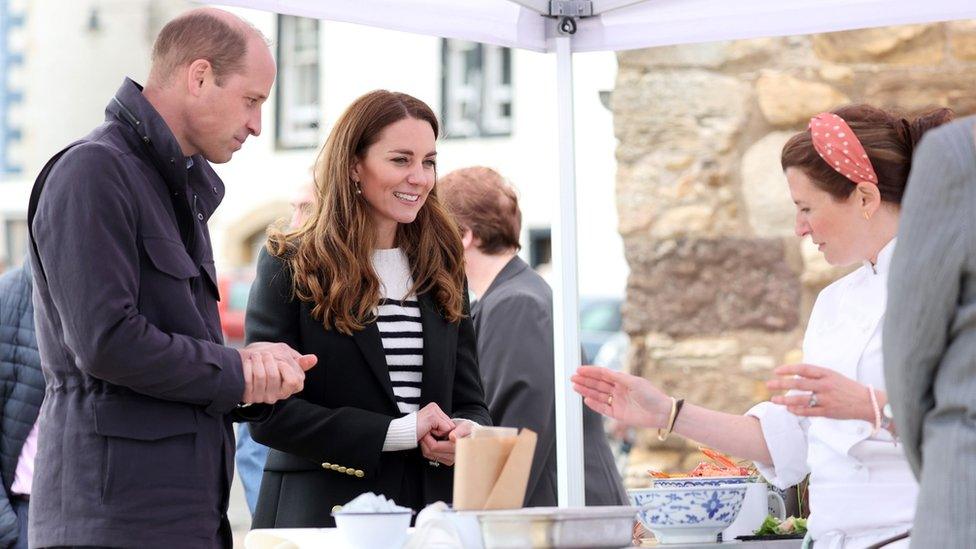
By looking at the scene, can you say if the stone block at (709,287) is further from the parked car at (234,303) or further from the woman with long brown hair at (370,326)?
the parked car at (234,303)

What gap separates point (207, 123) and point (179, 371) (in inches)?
19.4

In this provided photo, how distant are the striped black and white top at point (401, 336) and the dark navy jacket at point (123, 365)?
0.52 metres

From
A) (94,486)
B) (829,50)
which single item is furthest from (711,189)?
(94,486)

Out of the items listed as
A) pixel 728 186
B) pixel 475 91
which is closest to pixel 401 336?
pixel 728 186

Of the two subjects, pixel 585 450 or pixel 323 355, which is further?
pixel 585 450

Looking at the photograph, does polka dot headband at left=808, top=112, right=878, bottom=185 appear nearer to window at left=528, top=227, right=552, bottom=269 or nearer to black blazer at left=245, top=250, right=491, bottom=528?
black blazer at left=245, top=250, right=491, bottom=528

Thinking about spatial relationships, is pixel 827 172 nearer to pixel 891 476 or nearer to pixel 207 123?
pixel 891 476

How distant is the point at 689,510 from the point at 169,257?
0.96 m

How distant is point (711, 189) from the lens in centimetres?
528

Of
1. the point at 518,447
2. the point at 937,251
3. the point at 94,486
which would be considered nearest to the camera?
the point at 937,251

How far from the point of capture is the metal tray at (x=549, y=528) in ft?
6.68

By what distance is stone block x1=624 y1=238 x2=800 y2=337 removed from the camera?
16.9ft

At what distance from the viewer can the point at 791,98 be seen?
515 centimetres

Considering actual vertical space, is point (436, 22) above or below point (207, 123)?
above
